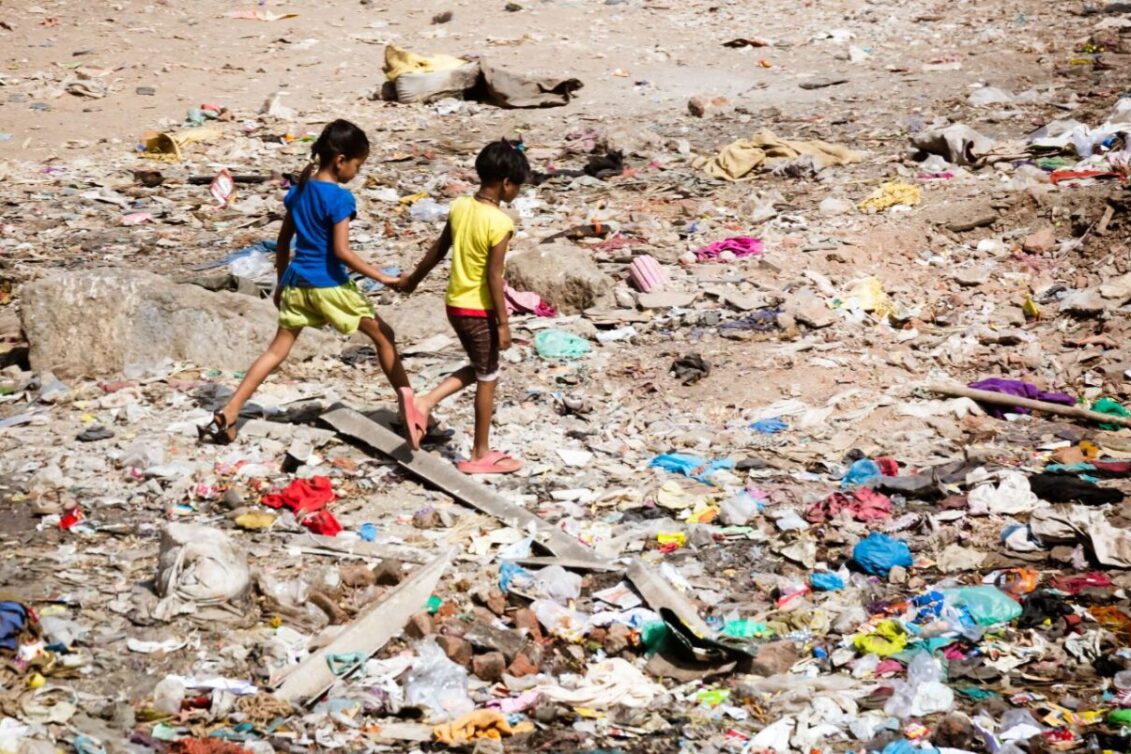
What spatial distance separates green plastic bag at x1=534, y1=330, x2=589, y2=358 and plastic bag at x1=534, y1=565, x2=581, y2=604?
252 centimetres

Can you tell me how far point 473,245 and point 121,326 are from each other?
7.34ft

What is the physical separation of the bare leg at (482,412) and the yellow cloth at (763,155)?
5.12m

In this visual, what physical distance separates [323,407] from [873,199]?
4731 millimetres

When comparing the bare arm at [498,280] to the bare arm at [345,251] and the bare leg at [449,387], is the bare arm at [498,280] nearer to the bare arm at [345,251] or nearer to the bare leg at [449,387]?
the bare leg at [449,387]

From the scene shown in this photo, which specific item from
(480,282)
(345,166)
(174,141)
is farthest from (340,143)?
(174,141)

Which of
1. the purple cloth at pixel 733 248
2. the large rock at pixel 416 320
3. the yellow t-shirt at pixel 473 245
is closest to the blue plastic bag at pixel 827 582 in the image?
the yellow t-shirt at pixel 473 245

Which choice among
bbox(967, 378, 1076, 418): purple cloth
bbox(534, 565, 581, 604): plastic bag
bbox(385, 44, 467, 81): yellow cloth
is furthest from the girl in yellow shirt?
bbox(385, 44, 467, 81): yellow cloth

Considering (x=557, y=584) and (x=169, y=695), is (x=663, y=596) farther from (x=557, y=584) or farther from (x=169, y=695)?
(x=169, y=695)

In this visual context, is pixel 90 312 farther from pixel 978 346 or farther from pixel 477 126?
pixel 477 126

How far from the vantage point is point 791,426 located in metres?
6.03

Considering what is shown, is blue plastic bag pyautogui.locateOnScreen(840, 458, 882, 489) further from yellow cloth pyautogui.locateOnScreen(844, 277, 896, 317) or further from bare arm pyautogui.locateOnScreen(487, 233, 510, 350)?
yellow cloth pyautogui.locateOnScreen(844, 277, 896, 317)

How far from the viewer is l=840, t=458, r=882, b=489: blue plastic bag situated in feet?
17.4

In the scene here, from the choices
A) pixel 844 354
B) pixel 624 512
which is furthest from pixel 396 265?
pixel 624 512

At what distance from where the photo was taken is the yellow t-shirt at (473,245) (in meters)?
4.91
